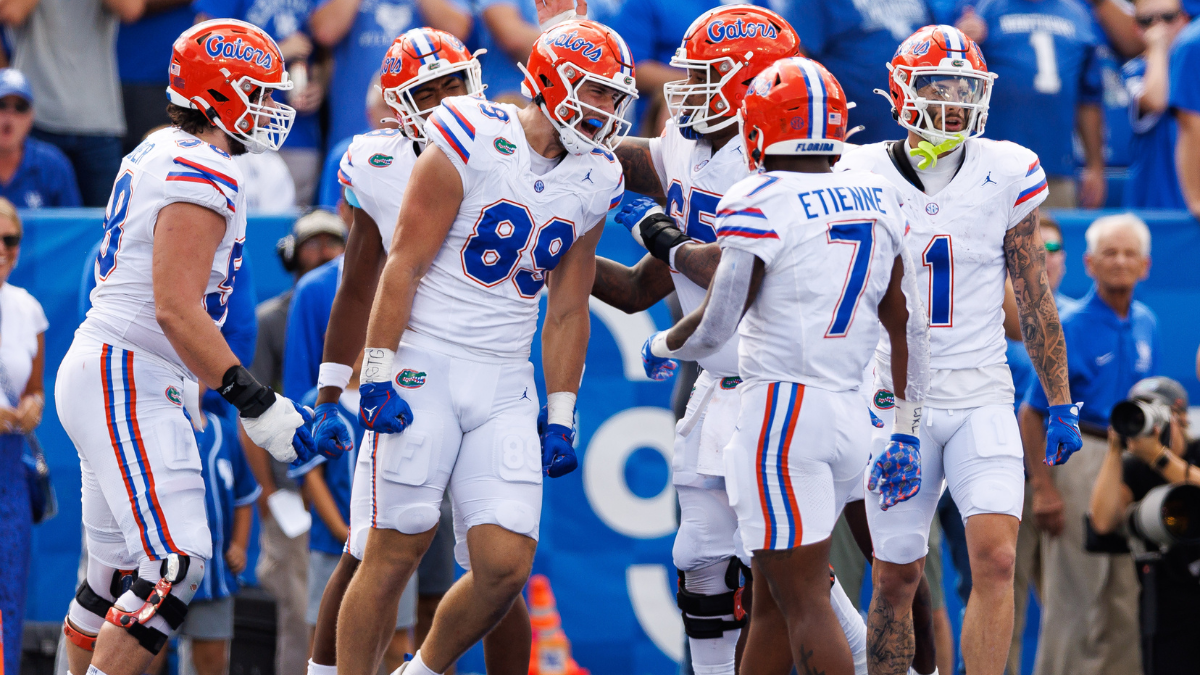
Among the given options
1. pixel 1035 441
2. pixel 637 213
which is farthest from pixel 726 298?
pixel 1035 441

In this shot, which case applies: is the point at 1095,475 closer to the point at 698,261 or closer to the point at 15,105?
the point at 698,261

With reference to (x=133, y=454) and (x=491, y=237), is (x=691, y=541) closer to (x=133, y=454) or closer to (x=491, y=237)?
(x=491, y=237)

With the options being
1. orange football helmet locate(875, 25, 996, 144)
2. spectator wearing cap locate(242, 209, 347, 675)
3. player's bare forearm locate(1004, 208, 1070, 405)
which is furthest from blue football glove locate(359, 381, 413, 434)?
spectator wearing cap locate(242, 209, 347, 675)

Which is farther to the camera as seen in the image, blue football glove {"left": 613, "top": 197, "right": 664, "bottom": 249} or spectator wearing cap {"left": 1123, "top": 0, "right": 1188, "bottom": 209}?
spectator wearing cap {"left": 1123, "top": 0, "right": 1188, "bottom": 209}

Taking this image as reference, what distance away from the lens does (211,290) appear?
15.1 ft

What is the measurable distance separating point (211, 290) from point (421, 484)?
0.99 metres

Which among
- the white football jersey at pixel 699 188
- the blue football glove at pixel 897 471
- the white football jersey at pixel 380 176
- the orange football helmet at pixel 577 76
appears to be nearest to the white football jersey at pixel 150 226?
the white football jersey at pixel 380 176

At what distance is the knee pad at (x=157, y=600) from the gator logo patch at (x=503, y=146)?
1.68m

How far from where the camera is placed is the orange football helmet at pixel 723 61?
493 cm

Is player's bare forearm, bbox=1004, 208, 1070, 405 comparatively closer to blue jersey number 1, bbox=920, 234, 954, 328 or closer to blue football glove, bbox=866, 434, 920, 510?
A: blue jersey number 1, bbox=920, 234, 954, 328

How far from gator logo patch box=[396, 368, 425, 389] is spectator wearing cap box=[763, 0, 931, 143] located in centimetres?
430

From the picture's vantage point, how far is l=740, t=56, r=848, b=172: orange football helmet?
4211mm

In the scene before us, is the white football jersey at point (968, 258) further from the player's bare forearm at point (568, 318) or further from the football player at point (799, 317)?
the player's bare forearm at point (568, 318)

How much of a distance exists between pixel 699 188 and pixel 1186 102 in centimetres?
→ 475
